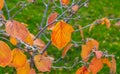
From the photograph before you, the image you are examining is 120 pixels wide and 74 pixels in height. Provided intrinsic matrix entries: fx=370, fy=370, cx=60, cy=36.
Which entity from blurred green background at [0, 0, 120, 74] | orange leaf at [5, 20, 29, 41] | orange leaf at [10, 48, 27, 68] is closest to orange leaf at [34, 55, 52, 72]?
orange leaf at [10, 48, 27, 68]

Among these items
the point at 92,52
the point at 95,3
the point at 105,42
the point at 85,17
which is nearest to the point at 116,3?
the point at 95,3

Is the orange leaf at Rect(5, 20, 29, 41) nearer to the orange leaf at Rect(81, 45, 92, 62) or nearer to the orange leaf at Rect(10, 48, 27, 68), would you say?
the orange leaf at Rect(10, 48, 27, 68)

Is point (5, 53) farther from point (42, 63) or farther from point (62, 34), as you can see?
point (42, 63)

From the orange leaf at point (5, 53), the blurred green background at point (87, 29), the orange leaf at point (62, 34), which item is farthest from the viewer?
the blurred green background at point (87, 29)

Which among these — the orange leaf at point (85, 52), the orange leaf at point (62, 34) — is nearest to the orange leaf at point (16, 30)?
the orange leaf at point (62, 34)

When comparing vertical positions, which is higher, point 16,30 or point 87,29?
point 16,30

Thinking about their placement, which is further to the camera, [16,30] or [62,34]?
[62,34]

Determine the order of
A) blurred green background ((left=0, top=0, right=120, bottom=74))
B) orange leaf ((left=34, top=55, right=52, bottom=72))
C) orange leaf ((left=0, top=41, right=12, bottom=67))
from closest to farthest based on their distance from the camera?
orange leaf ((left=0, top=41, right=12, bottom=67)) → orange leaf ((left=34, top=55, right=52, bottom=72)) → blurred green background ((left=0, top=0, right=120, bottom=74))

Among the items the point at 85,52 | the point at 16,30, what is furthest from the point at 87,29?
the point at 16,30

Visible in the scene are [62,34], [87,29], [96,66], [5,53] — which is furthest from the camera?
[87,29]

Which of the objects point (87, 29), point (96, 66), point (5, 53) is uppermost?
point (5, 53)

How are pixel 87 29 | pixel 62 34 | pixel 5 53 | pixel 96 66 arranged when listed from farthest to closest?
pixel 87 29, pixel 96 66, pixel 62 34, pixel 5 53

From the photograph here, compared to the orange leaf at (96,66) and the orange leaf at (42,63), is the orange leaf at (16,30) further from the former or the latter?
the orange leaf at (96,66)
